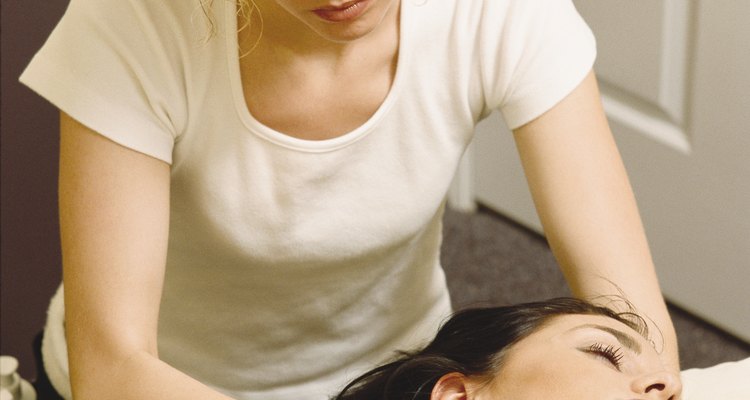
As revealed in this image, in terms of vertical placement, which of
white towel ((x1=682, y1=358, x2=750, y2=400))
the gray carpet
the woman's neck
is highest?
the woman's neck

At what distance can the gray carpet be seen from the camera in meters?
2.23

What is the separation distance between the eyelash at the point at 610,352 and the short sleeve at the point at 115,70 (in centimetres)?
45

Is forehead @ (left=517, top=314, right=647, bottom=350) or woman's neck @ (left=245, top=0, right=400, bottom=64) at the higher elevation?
woman's neck @ (left=245, top=0, right=400, bottom=64)

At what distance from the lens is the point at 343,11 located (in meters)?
0.98

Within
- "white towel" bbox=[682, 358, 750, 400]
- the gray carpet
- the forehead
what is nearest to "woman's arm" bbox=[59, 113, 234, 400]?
the forehead

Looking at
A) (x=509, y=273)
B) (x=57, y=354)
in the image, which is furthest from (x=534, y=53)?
(x=509, y=273)

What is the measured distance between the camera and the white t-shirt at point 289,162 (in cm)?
104

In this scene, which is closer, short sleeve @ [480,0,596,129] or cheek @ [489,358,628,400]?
cheek @ [489,358,628,400]

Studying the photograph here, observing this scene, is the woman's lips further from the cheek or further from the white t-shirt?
the cheek

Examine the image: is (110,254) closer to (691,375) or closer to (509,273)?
(691,375)

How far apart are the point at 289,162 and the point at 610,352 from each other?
36 cm

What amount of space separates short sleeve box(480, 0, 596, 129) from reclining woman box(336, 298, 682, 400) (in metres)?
0.21

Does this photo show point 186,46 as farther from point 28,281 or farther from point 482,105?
point 28,281

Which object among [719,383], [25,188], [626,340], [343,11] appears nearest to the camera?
[343,11]
